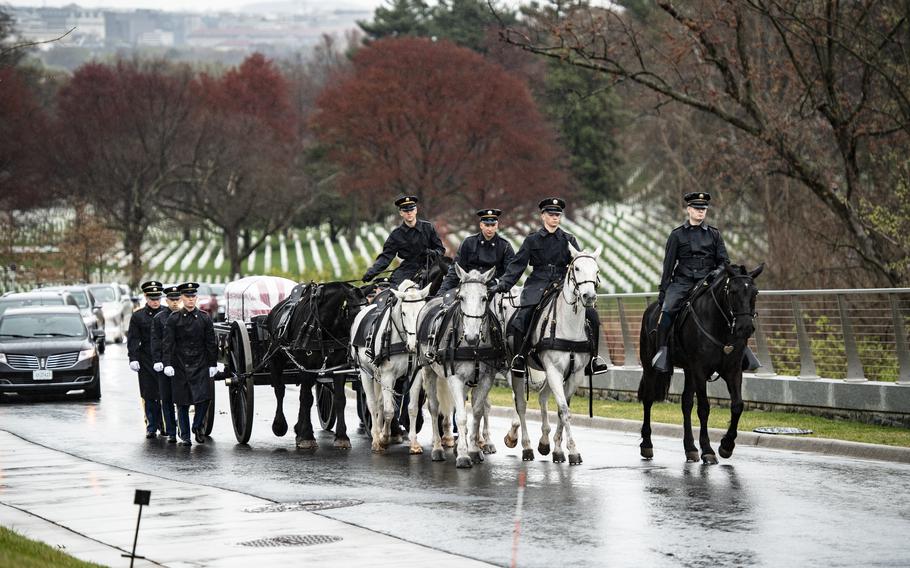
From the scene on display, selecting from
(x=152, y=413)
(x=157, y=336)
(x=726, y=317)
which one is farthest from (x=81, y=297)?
(x=726, y=317)

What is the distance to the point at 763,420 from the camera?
20.7m

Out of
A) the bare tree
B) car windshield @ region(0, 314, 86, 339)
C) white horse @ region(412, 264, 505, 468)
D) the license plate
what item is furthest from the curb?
car windshield @ region(0, 314, 86, 339)

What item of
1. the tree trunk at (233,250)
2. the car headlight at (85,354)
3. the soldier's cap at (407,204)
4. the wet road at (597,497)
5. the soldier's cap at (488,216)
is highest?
the tree trunk at (233,250)

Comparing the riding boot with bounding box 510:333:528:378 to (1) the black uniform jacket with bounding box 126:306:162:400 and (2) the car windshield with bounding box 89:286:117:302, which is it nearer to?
(1) the black uniform jacket with bounding box 126:306:162:400

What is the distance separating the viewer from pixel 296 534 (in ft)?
38.8

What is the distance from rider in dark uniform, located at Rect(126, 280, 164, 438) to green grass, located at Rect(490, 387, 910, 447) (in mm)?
6552

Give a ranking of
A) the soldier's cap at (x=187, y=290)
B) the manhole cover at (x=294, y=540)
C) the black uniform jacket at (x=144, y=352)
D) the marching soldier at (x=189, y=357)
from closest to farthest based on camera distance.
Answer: the manhole cover at (x=294, y=540)
the marching soldier at (x=189, y=357)
the soldier's cap at (x=187, y=290)
the black uniform jacket at (x=144, y=352)

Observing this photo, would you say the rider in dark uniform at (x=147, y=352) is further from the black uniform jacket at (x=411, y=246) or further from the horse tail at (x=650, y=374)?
the horse tail at (x=650, y=374)

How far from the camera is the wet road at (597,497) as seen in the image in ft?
35.3

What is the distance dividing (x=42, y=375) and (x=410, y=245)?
A: 12.6 meters

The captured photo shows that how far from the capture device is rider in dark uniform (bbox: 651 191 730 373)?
1678 centimetres

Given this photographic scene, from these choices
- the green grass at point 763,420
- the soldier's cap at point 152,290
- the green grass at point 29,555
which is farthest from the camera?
the soldier's cap at point 152,290

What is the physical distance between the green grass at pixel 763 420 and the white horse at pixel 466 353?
13.9 ft

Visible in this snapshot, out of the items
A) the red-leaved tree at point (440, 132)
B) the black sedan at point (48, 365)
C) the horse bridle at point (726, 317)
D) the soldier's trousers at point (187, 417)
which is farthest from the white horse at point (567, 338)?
the red-leaved tree at point (440, 132)
